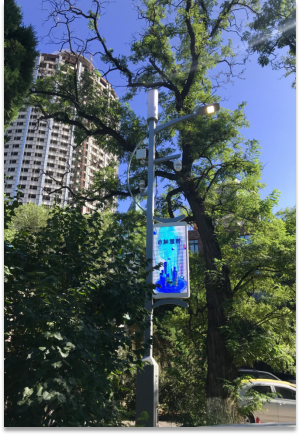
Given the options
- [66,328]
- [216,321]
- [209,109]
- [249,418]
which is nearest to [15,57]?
[209,109]

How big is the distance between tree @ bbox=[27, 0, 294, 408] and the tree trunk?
80 millimetres

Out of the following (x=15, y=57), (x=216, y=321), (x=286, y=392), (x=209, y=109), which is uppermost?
(x=15, y=57)

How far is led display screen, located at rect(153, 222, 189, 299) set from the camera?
269 inches

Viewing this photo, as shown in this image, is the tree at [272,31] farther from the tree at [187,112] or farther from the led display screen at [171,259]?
the led display screen at [171,259]

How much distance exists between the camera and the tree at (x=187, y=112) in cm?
1195

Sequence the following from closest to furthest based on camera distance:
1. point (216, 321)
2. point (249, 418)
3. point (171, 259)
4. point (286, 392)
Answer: point (171, 259)
point (249, 418)
point (216, 321)
point (286, 392)

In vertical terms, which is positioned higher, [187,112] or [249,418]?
[187,112]

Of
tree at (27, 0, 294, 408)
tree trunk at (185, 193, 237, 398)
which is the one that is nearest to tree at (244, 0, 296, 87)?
tree at (27, 0, 294, 408)

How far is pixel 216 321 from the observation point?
374 inches

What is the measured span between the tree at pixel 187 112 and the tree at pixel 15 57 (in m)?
4.08

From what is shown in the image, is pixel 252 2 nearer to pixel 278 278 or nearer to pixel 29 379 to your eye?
pixel 278 278

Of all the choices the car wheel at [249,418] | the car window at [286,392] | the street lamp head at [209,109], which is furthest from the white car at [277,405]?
the street lamp head at [209,109]

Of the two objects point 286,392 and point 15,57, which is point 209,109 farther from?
point 286,392

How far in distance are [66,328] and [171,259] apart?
3.53 m
